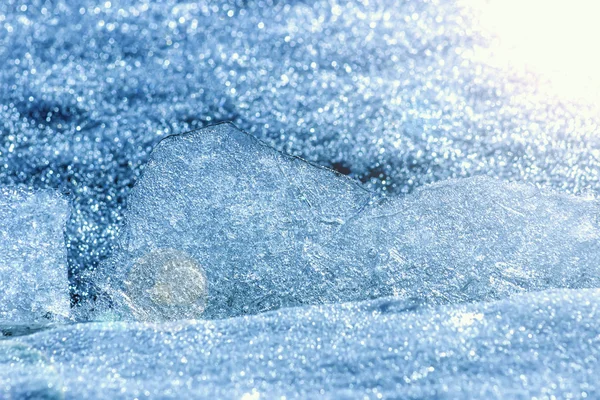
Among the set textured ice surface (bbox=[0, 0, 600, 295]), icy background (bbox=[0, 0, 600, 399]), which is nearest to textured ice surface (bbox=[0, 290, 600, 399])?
icy background (bbox=[0, 0, 600, 399])

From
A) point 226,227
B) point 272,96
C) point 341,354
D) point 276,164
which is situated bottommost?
point 341,354

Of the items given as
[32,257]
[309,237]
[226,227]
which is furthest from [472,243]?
[32,257]

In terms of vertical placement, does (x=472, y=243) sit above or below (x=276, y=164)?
below

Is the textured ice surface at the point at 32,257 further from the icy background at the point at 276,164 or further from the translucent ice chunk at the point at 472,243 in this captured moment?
the translucent ice chunk at the point at 472,243

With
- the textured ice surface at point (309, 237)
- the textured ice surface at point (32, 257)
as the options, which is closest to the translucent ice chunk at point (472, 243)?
the textured ice surface at point (309, 237)

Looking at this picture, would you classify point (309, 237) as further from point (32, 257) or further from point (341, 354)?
point (32, 257)

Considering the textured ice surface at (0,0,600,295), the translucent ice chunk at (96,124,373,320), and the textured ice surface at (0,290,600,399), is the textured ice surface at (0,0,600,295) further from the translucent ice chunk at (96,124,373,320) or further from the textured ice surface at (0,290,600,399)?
the textured ice surface at (0,290,600,399)
